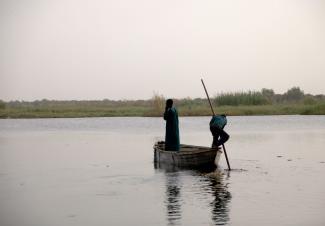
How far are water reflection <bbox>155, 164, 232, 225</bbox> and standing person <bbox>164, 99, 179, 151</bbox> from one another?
623mm

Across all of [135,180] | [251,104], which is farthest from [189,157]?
[251,104]

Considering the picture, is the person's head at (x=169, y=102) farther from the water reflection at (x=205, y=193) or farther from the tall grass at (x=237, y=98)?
the tall grass at (x=237, y=98)

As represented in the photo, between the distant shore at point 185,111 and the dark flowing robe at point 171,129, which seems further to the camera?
the distant shore at point 185,111

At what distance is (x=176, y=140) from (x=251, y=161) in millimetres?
2610

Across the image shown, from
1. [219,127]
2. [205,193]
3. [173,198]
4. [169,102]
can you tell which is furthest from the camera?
[219,127]

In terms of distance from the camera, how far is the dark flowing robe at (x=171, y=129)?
16.2m

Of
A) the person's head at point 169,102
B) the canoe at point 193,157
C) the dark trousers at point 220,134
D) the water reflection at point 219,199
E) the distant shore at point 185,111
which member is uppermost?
the person's head at point 169,102

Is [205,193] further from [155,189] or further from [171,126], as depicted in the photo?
[171,126]

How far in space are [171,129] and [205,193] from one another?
4.73 m

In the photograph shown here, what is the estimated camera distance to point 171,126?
16344mm

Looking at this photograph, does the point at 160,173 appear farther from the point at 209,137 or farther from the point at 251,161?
the point at 209,137

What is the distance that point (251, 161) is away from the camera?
58.9 ft

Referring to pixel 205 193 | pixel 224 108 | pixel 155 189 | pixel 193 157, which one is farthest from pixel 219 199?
pixel 224 108

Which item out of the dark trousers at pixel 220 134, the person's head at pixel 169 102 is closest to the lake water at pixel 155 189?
the dark trousers at pixel 220 134
